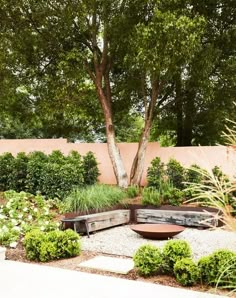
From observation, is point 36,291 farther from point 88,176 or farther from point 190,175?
point 88,176

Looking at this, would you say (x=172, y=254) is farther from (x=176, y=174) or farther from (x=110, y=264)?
(x=176, y=174)

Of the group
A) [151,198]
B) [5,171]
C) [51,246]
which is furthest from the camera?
[5,171]

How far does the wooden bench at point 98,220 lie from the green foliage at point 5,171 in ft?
12.1

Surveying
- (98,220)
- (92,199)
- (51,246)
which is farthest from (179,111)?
(51,246)

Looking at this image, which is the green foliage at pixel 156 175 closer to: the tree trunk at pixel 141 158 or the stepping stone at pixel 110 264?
the tree trunk at pixel 141 158

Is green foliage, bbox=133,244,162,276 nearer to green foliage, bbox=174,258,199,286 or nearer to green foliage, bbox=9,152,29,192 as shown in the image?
green foliage, bbox=174,258,199,286

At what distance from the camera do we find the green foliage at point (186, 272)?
4.48 m

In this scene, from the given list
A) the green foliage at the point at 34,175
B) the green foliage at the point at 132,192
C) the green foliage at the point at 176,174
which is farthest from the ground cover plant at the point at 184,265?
the green foliage at the point at 176,174

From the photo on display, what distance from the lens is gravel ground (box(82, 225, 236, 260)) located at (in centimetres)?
661

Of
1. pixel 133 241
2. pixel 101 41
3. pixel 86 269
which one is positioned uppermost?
pixel 101 41

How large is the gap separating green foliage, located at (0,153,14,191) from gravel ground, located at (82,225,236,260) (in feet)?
12.9

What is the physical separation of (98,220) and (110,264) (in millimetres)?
2708

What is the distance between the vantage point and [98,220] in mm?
8062

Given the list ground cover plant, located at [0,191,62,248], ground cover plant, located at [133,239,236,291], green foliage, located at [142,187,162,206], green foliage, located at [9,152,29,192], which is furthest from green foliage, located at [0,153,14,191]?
ground cover plant, located at [133,239,236,291]
